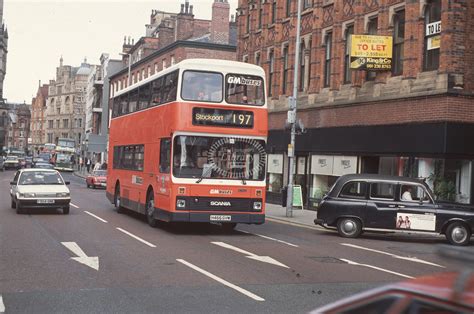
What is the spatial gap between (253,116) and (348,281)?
7.36 metres

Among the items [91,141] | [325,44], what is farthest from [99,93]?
[325,44]

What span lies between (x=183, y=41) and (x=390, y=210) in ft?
128

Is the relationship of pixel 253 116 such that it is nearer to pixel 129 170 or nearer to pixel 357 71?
pixel 129 170

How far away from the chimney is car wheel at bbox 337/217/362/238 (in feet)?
133

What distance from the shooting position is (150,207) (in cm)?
1812

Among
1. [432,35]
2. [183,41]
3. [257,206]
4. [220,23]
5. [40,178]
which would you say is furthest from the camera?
[220,23]

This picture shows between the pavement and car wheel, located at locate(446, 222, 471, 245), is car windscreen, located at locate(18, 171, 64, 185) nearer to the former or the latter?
the pavement

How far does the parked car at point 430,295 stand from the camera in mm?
2633

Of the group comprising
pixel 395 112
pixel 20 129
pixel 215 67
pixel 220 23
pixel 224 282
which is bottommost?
pixel 224 282

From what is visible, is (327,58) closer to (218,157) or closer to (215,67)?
(215,67)

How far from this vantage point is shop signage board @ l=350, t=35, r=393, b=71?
75.2ft

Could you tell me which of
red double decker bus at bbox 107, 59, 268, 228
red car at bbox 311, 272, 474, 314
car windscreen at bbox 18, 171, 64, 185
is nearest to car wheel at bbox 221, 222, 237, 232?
red double decker bus at bbox 107, 59, 268, 228

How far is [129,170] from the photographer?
20.9 metres

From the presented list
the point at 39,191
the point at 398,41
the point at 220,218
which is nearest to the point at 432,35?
the point at 398,41
